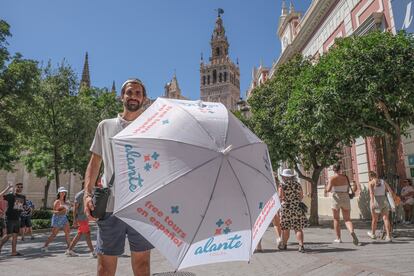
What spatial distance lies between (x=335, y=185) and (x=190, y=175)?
274 inches

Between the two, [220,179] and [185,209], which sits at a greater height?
[220,179]

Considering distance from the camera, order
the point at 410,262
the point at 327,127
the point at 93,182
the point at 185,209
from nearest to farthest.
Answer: the point at 185,209 → the point at 93,182 → the point at 410,262 → the point at 327,127

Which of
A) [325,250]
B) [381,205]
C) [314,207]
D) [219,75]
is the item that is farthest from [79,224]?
[219,75]

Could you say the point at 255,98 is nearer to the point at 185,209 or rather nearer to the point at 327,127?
the point at 327,127

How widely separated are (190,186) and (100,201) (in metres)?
0.90

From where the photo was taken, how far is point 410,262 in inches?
226

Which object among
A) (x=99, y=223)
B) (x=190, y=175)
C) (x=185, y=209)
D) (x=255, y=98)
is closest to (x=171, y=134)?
(x=190, y=175)

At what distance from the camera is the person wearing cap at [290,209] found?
745cm

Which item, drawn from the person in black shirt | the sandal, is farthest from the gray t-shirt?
the person in black shirt

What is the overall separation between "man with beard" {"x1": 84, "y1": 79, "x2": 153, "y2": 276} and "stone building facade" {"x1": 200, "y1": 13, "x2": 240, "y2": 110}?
79.6 meters

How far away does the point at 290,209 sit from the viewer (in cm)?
765

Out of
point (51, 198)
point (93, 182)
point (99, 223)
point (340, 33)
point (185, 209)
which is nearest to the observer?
point (185, 209)

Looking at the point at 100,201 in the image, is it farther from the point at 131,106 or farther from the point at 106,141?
the point at 131,106

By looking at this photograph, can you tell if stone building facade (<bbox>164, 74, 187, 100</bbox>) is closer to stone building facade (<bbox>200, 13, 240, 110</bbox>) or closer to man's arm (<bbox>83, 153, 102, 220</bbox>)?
stone building facade (<bbox>200, 13, 240, 110</bbox>)
